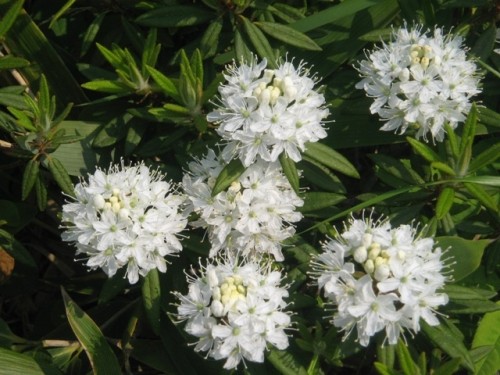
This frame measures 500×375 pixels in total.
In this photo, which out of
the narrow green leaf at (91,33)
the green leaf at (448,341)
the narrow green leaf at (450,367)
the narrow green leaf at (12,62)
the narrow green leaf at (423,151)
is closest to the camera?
the narrow green leaf at (450,367)

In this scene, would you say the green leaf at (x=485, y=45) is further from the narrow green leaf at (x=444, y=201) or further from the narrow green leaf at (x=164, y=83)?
the narrow green leaf at (x=164, y=83)

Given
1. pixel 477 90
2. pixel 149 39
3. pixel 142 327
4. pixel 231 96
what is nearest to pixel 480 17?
pixel 477 90

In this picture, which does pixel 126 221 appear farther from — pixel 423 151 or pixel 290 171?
pixel 423 151

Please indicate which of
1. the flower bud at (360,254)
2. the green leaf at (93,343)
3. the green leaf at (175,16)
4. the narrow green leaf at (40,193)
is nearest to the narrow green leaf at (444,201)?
the flower bud at (360,254)

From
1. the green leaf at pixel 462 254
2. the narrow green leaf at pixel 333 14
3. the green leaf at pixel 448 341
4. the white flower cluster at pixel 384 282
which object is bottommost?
the green leaf at pixel 448 341

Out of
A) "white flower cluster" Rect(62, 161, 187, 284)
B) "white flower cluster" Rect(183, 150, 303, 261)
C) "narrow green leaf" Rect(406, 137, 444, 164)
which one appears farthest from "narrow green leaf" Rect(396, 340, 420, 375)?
"white flower cluster" Rect(62, 161, 187, 284)

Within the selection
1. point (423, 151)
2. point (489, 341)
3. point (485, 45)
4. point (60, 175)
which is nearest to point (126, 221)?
point (60, 175)

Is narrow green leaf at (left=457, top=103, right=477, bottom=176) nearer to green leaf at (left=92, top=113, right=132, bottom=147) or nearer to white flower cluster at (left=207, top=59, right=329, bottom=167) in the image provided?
white flower cluster at (left=207, top=59, right=329, bottom=167)
